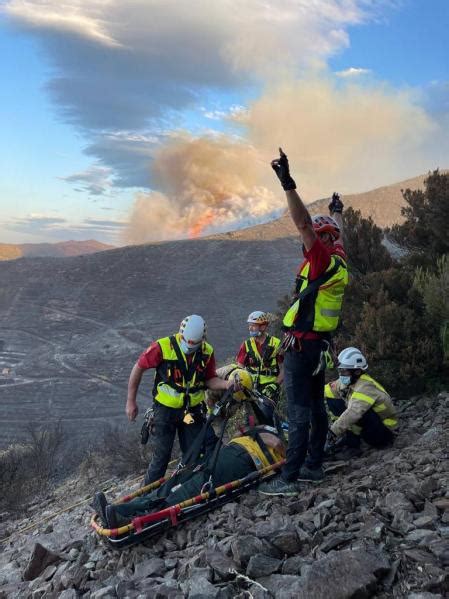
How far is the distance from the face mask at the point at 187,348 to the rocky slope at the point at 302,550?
5.04 ft

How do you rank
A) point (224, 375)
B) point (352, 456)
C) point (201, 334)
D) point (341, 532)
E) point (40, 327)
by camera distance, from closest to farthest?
point (341, 532)
point (201, 334)
point (352, 456)
point (224, 375)
point (40, 327)

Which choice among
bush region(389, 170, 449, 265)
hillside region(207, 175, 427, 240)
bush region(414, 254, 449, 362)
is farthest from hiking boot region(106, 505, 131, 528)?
hillside region(207, 175, 427, 240)

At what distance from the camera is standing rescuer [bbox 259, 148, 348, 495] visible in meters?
4.66

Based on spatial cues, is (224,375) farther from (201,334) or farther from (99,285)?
(99,285)

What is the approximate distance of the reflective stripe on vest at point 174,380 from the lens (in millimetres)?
5621

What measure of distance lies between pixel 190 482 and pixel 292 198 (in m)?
2.79

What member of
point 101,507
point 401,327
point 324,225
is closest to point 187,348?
point 101,507

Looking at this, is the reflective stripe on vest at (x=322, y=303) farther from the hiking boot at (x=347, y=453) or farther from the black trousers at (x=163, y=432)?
the hiking boot at (x=347, y=453)

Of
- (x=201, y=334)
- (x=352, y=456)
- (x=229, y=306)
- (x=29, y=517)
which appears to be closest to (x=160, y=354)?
(x=201, y=334)

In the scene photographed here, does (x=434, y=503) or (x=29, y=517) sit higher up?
(x=434, y=503)

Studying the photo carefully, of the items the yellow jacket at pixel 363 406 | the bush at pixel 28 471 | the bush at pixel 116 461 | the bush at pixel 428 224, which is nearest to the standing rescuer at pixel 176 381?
the yellow jacket at pixel 363 406

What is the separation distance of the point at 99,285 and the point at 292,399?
3099cm

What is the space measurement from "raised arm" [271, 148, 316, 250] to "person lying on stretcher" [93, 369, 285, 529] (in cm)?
201

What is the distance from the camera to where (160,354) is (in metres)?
5.60
